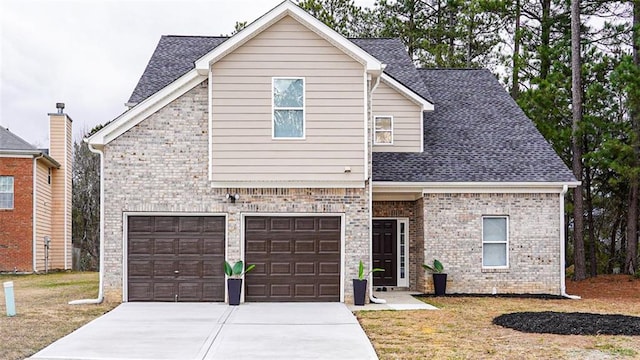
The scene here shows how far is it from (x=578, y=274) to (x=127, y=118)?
16.4 meters

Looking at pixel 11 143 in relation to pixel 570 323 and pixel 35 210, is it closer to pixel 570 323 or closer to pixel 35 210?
pixel 35 210

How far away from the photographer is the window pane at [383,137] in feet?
69.9

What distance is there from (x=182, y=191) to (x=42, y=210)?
16.3 m

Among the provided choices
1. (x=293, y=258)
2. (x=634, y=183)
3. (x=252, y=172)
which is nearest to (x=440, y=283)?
(x=293, y=258)

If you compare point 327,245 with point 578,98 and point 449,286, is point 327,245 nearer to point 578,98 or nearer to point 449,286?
point 449,286

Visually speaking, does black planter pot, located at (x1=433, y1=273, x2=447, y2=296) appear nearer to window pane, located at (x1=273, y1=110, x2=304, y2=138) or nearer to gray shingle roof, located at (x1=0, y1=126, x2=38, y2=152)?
window pane, located at (x1=273, y1=110, x2=304, y2=138)

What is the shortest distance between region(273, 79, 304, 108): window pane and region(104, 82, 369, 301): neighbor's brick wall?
1.67 metres

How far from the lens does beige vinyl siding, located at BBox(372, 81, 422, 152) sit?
21297mm

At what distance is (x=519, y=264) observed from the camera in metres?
19.9

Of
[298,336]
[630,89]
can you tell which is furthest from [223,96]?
[630,89]

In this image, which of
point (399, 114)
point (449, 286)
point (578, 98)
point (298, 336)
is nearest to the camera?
point (298, 336)

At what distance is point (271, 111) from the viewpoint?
56.1 ft

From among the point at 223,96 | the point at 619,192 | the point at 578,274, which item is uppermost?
the point at 223,96

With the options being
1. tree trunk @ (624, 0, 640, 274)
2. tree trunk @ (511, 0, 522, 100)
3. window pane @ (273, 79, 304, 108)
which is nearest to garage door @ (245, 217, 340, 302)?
window pane @ (273, 79, 304, 108)
